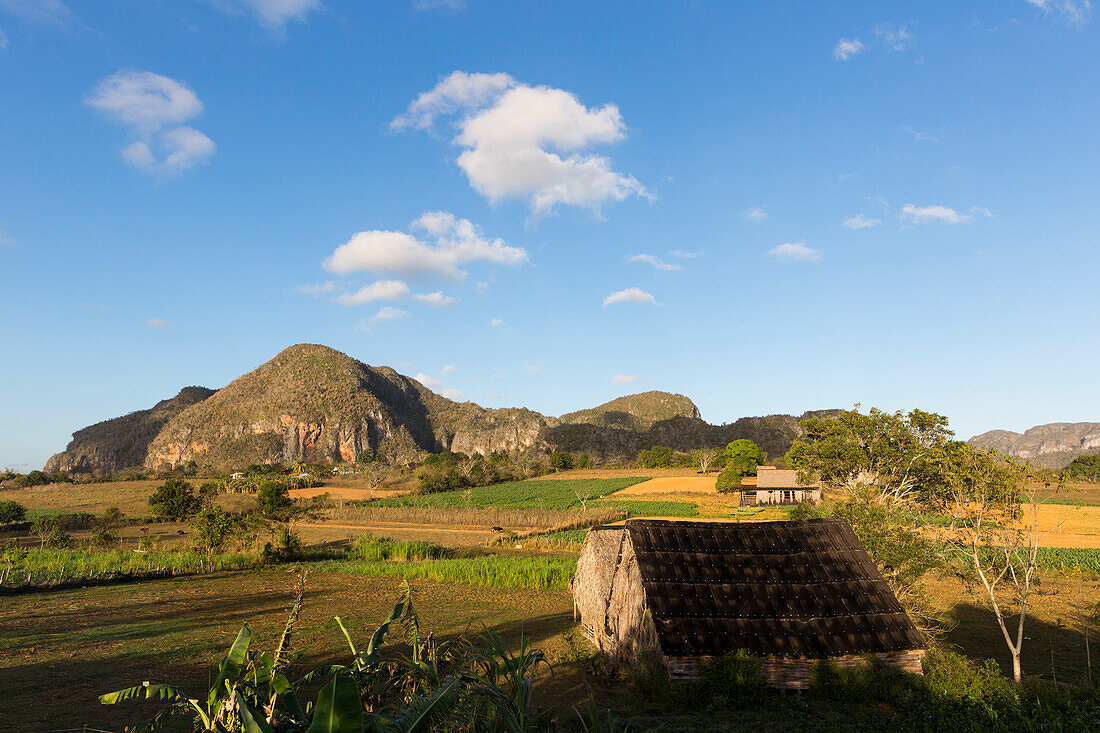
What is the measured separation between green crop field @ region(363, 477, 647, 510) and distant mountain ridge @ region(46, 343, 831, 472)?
177ft

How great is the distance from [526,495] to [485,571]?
1494 inches

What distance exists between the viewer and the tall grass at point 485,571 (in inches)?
823

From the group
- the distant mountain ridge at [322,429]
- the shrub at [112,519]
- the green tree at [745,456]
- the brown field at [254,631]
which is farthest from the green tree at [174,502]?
the distant mountain ridge at [322,429]

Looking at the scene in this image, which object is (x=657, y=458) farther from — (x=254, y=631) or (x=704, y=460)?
(x=254, y=631)

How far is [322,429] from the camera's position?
123250 mm

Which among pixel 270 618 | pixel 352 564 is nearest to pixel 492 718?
pixel 270 618

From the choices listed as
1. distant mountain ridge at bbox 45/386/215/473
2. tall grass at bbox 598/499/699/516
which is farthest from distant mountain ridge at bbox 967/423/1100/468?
distant mountain ridge at bbox 45/386/215/473

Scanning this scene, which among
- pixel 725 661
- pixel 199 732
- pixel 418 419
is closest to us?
pixel 199 732

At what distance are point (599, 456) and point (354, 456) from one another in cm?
5251

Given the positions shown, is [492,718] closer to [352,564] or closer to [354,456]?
[352,564]

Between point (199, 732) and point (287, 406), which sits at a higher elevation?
point (287, 406)

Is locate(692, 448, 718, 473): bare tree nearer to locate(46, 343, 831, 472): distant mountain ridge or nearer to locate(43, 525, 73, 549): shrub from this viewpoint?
locate(46, 343, 831, 472): distant mountain ridge

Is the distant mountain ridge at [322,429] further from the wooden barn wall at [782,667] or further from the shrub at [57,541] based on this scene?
the wooden barn wall at [782,667]

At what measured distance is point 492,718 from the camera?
4379 mm
